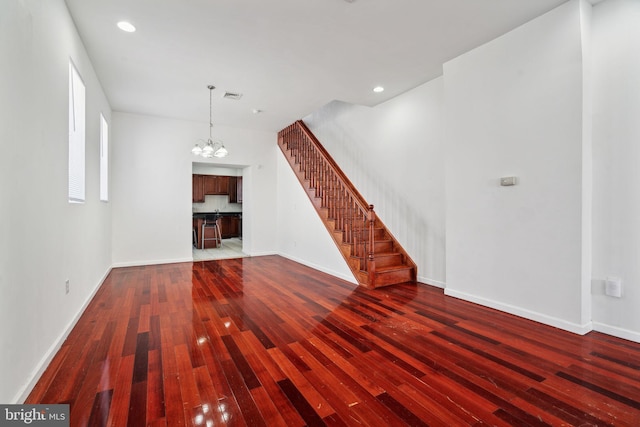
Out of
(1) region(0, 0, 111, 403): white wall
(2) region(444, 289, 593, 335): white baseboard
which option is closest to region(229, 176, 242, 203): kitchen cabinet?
(1) region(0, 0, 111, 403): white wall

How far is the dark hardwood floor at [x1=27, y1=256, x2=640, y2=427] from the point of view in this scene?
1.71m

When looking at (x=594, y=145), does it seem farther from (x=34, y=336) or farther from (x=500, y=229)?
(x=34, y=336)

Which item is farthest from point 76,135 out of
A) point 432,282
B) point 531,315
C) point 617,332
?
point 617,332

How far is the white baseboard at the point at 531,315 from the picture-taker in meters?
2.77

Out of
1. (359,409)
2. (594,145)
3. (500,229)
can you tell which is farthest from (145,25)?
(594,145)

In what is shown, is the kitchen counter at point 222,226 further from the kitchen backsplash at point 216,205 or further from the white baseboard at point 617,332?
the white baseboard at point 617,332

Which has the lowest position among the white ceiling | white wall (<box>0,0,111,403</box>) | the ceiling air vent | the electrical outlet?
the electrical outlet

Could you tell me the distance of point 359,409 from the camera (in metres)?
1.73

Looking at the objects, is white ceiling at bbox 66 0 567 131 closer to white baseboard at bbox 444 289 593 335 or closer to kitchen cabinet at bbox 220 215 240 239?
white baseboard at bbox 444 289 593 335

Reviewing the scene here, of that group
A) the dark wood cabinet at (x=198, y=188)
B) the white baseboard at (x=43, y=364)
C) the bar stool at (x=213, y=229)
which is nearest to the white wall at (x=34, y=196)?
the white baseboard at (x=43, y=364)

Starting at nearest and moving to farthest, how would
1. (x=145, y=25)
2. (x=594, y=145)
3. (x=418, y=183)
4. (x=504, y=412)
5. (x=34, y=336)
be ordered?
(x=504, y=412) → (x=34, y=336) → (x=594, y=145) → (x=145, y=25) → (x=418, y=183)

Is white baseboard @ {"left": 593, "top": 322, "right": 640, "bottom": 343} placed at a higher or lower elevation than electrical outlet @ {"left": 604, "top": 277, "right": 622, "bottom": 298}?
lower

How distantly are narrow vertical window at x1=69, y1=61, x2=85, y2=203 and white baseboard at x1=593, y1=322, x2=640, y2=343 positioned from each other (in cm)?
524

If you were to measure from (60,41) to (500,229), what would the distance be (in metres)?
4.66
